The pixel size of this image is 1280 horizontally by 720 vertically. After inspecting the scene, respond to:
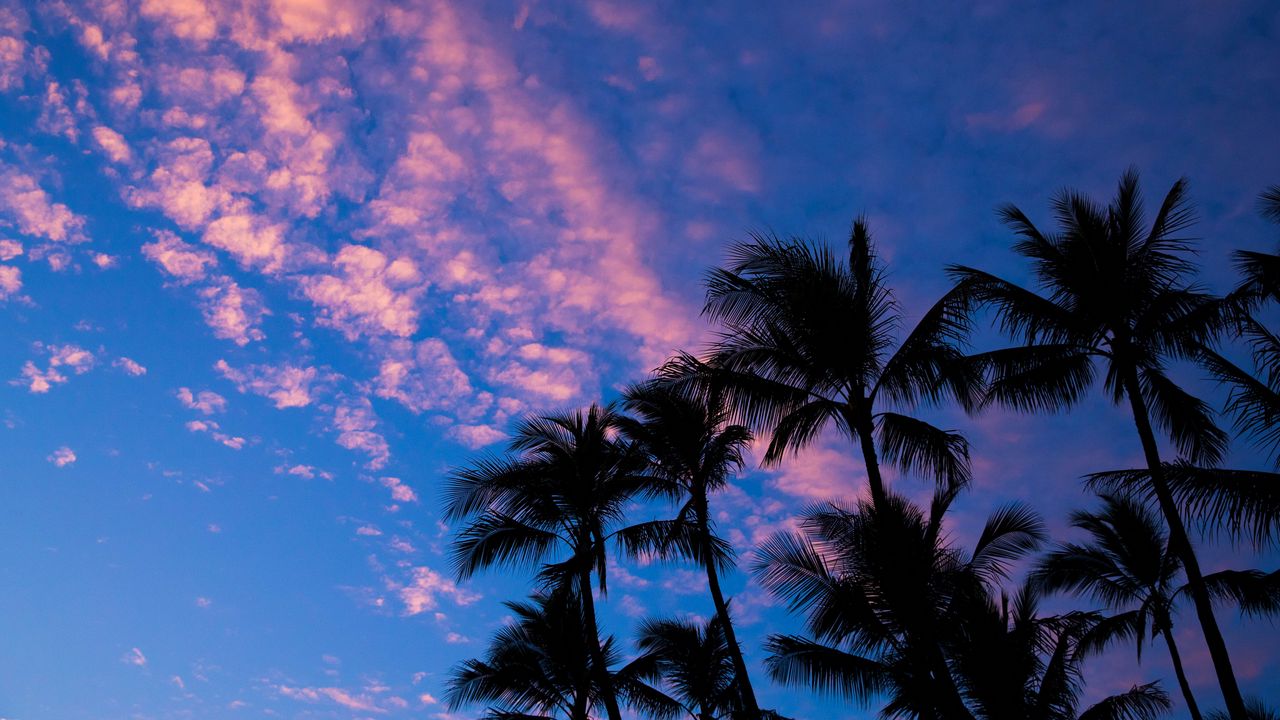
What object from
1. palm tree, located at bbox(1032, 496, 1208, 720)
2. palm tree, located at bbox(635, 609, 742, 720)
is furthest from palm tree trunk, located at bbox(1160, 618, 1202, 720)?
palm tree, located at bbox(635, 609, 742, 720)

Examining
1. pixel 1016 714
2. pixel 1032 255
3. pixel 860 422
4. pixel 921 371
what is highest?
pixel 1032 255

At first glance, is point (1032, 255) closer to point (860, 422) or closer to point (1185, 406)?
point (1185, 406)

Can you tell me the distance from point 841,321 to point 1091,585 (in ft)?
42.0

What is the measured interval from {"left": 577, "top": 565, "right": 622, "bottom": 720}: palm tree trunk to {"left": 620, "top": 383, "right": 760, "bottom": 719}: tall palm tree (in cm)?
126

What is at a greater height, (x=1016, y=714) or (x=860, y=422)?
(x=860, y=422)

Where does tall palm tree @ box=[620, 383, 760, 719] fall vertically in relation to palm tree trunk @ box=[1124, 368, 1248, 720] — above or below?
above

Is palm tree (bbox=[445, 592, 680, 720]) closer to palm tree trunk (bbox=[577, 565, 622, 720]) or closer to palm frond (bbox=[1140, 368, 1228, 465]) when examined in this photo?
palm tree trunk (bbox=[577, 565, 622, 720])

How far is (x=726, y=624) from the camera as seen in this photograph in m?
16.7

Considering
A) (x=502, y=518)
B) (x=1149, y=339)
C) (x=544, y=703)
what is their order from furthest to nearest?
1. (x=544, y=703)
2. (x=502, y=518)
3. (x=1149, y=339)

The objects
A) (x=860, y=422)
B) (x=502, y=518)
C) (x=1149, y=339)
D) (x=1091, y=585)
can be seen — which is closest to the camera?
(x=860, y=422)

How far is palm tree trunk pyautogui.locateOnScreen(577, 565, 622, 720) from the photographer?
17.1 m

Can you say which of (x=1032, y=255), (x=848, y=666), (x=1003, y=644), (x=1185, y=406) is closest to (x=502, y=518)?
(x=848, y=666)

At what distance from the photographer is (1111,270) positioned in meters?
14.0

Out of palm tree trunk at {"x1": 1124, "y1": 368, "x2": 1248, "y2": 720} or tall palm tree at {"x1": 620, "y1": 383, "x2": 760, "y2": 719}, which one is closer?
palm tree trunk at {"x1": 1124, "y1": 368, "x2": 1248, "y2": 720}
